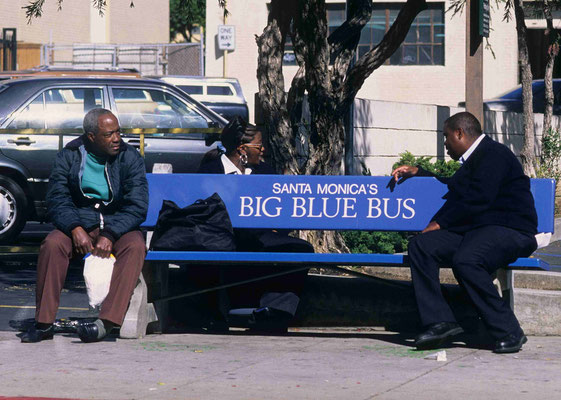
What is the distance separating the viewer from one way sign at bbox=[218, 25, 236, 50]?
32188mm

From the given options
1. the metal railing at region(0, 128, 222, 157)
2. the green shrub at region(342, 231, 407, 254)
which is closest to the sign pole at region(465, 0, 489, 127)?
the green shrub at region(342, 231, 407, 254)

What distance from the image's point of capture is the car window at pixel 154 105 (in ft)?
39.8

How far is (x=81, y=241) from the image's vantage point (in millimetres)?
6961

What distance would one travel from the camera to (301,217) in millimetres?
7406

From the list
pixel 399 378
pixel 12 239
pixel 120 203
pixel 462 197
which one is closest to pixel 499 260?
pixel 462 197

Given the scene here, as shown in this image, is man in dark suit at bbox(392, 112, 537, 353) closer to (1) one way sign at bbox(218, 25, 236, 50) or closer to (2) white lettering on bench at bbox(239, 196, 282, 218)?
(2) white lettering on bench at bbox(239, 196, 282, 218)

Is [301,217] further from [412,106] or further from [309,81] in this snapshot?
[412,106]

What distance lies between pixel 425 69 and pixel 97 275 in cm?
2629

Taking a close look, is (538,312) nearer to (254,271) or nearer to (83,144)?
(254,271)

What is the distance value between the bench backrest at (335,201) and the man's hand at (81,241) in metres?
0.86

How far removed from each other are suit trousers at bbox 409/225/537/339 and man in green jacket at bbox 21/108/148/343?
1.71m

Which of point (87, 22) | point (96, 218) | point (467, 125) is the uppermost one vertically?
point (87, 22)

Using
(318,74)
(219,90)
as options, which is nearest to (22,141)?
(318,74)

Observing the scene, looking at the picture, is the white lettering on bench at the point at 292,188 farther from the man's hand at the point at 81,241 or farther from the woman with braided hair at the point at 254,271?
the man's hand at the point at 81,241
